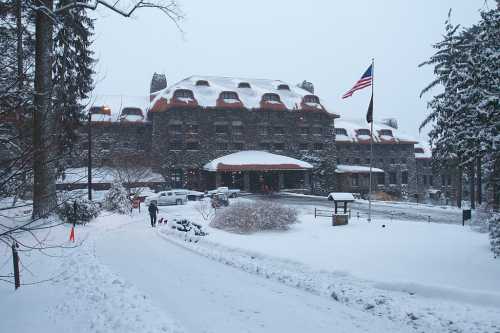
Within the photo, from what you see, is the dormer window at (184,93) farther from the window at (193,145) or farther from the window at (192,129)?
the window at (193,145)

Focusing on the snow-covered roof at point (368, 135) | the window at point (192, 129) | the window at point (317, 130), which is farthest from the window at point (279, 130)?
the window at point (192, 129)

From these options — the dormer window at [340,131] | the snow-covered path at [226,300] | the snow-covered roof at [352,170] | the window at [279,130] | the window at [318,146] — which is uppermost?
the dormer window at [340,131]

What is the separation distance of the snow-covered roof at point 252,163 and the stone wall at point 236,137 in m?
2.20

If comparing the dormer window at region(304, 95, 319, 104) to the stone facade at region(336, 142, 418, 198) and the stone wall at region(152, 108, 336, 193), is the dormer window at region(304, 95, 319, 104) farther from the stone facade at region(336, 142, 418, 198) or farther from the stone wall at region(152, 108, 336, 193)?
the stone facade at region(336, 142, 418, 198)

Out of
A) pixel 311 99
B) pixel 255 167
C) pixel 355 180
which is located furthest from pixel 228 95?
pixel 355 180

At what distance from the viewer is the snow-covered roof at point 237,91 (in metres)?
46.7

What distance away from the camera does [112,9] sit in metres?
11.0

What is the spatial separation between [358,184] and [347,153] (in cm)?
653

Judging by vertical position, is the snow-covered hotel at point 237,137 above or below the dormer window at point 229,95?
below

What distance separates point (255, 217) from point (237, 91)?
35.7 metres

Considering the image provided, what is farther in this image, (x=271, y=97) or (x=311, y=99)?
(x=311, y=99)

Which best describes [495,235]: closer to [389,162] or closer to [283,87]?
[283,87]

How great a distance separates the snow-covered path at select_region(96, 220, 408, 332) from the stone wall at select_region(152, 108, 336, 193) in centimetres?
3320

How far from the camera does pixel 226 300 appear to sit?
26.6 ft
